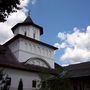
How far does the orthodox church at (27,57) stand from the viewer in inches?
1126

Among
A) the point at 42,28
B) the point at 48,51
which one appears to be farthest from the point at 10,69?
the point at 42,28

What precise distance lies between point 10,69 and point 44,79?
5.43 m

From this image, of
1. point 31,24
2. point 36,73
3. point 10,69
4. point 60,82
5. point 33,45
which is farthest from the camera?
point 31,24

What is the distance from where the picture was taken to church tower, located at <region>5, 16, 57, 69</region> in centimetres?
3197

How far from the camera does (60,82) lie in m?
24.3

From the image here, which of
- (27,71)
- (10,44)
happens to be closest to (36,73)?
(27,71)

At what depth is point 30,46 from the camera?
33.2m

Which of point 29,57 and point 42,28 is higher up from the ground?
point 42,28

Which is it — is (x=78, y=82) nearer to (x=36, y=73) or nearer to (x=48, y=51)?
(x=36, y=73)

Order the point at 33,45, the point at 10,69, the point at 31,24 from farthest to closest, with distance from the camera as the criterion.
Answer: the point at 31,24, the point at 33,45, the point at 10,69

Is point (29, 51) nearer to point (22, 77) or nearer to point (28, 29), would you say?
point (22, 77)

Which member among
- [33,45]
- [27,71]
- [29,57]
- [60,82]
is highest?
[33,45]

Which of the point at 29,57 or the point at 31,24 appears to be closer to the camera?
the point at 29,57

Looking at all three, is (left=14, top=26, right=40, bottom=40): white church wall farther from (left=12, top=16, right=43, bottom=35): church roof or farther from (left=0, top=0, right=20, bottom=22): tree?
(left=0, top=0, right=20, bottom=22): tree
